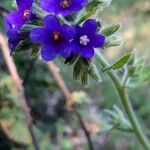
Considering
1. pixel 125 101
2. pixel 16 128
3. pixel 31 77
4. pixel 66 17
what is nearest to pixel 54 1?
pixel 66 17

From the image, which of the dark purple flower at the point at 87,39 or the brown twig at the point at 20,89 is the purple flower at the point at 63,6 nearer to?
the dark purple flower at the point at 87,39

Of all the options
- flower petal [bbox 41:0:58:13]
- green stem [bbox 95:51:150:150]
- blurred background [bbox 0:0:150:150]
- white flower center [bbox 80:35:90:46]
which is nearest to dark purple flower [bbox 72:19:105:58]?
white flower center [bbox 80:35:90:46]

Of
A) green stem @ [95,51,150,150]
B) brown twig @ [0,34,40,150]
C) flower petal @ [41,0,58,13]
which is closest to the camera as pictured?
flower petal @ [41,0,58,13]

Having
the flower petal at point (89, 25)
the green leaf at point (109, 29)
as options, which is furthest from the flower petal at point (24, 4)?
the green leaf at point (109, 29)

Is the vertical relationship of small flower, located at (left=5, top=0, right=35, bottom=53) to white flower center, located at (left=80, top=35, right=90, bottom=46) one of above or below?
above

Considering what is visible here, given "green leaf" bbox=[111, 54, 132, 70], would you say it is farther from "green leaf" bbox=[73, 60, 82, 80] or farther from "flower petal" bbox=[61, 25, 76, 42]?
"flower petal" bbox=[61, 25, 76, 42]

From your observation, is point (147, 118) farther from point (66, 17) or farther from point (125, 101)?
point (66, 17)

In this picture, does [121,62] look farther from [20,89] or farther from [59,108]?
[59,108]
